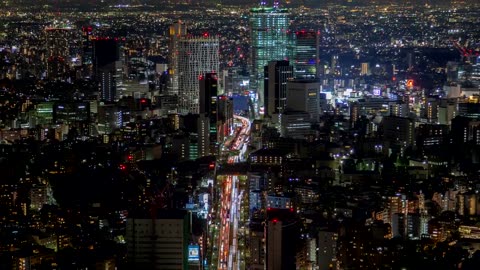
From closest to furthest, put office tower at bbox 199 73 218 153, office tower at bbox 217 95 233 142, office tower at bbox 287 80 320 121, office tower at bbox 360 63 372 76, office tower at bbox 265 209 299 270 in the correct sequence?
office tower at bbox 265 209 299 270
office tower at bbox 217 95 233 142
office tower at bbox 199 73 218 153
office tower at bbox 360 63 372 76
office tower at bbox 287 80 320 121

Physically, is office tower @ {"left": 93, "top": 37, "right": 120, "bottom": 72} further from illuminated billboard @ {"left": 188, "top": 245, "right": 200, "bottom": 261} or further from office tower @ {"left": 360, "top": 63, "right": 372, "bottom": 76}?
illuminated billboard @ {"left": 188, "top": 245, "right": 200, "bottom": 261}

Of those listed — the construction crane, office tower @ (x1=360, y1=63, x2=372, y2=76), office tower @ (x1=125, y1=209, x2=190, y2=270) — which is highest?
the construction crane

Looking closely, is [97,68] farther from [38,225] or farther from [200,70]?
[38,225]

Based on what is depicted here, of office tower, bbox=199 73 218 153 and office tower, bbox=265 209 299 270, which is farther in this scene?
office tower, bbox=199 73 218 153

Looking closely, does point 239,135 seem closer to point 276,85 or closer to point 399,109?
point 276,85

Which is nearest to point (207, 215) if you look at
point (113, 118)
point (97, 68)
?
point (113, 118)

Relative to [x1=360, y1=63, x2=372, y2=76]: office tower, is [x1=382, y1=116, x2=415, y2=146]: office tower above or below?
below

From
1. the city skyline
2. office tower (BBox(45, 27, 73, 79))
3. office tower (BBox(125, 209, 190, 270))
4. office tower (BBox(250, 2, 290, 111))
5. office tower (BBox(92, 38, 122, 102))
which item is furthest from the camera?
office tower (BBox(92, 38, 122, 102))

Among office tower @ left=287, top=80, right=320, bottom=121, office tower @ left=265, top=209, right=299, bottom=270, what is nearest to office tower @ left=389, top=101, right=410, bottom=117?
office tower @ left=287, top=80, right=320, bottom=121
